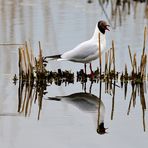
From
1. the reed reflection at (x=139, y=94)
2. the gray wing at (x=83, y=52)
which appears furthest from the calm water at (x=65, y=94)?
the gray wing at (x=83, y=52)

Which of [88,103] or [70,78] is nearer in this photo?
[88,103]

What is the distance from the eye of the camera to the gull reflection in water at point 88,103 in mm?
6383

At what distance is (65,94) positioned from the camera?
722cm

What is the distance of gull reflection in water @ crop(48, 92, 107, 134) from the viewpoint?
20.9 ft

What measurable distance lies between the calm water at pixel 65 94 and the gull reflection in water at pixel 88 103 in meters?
0.03

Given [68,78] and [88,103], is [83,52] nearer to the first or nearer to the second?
[68,78]

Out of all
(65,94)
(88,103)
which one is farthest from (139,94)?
(65,94)

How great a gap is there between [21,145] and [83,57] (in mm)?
2493

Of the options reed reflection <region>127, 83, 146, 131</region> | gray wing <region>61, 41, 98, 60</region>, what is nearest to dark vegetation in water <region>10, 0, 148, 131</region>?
reed reflection <region>127, 83, 146, 131</region>

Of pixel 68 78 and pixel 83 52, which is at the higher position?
pixel 83 52

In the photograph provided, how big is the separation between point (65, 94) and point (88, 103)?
0.41 metres

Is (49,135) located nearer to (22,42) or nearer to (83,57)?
(83,57)

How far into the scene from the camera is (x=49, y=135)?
5773 mm

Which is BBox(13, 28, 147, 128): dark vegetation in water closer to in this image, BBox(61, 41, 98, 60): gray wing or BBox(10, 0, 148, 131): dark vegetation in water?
BBox(10, 0, 148, 131): dark vegetation in water
